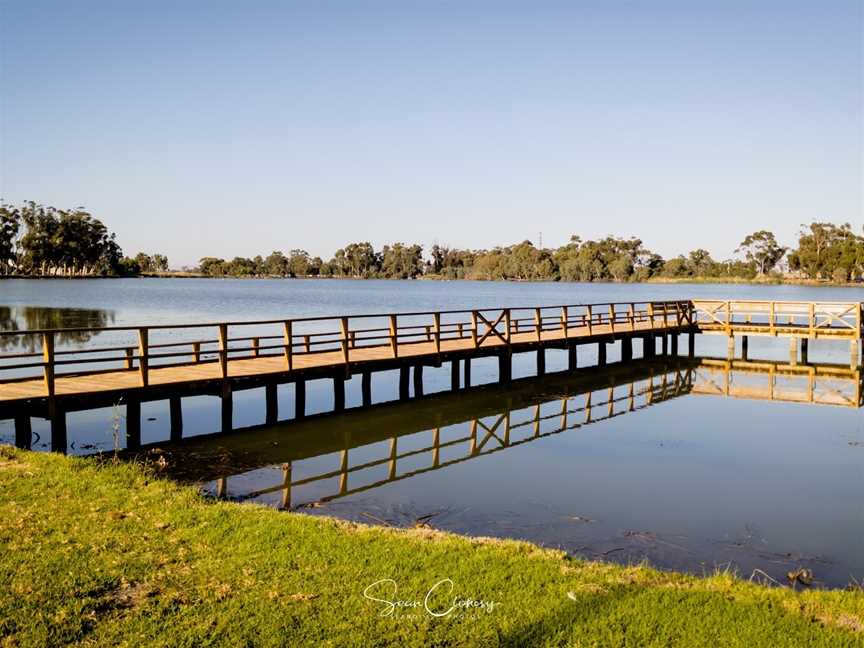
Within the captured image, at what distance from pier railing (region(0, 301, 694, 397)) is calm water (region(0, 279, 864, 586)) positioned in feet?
5.53

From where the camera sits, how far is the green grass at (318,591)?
591 cm

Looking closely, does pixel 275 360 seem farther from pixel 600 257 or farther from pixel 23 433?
pixel 600 257

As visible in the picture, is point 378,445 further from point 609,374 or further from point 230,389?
point 609,374

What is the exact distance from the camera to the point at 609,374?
2950cm

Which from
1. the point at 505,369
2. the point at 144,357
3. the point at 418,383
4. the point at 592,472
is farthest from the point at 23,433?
the point at 505,369

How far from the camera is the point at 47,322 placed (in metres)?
51.2

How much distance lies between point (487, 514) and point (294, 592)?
5497 mm

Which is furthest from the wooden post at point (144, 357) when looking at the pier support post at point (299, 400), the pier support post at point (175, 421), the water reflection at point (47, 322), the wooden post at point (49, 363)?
the water reflection at point (47, 322)

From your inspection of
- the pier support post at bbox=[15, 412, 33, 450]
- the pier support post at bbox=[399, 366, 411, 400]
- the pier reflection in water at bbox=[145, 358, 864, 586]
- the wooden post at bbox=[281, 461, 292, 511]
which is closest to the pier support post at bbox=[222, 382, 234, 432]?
the pier reflection in water at bbox=[145, 358, 864, 586]

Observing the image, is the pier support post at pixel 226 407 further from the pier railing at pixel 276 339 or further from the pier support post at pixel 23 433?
the pier support post at pixel 23 433

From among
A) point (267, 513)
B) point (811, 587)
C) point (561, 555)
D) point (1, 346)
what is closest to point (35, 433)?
point (267, 513)

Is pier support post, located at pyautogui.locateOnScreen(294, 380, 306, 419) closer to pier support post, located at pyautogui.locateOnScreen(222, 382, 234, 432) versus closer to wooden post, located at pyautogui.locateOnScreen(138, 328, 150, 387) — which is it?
pier support post, located at pyautogui.locateOnScreen(222, 382, 234, 432)

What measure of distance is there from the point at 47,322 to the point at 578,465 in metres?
46.1

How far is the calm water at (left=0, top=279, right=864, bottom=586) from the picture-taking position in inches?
435
